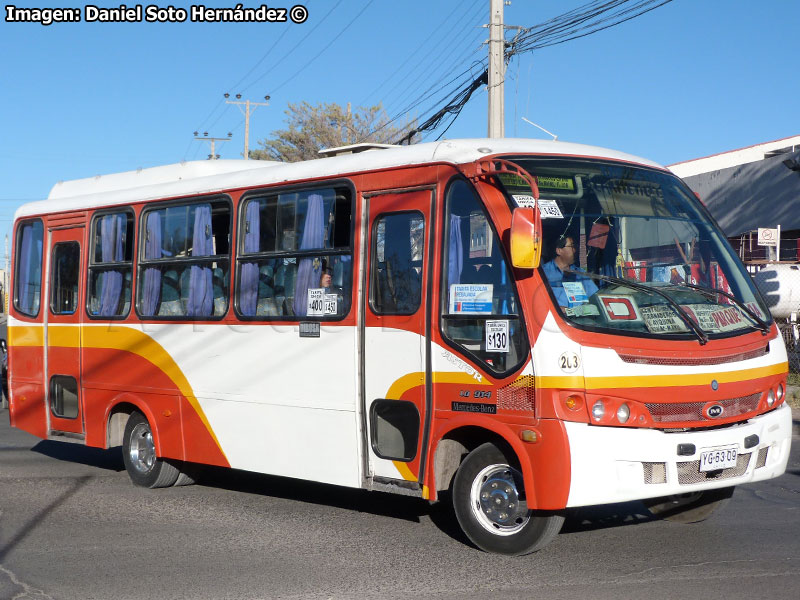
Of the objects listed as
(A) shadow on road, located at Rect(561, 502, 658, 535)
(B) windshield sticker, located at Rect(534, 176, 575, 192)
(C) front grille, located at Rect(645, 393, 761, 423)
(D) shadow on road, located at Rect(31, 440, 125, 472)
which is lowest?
(D) shadow on road, located at Rect(31, 440, 125, 472)

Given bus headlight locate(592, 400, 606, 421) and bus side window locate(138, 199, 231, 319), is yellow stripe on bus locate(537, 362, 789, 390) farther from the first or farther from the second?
bus side window locate(138, 199, 231, 319)

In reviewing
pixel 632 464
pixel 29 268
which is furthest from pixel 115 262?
pixel 632 464

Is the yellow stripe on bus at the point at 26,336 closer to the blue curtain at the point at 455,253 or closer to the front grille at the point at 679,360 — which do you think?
the blue curtain at the point at 455,253

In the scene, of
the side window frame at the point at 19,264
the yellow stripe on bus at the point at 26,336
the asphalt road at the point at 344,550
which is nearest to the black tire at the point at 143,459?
the asphalt road at the point at 344,550

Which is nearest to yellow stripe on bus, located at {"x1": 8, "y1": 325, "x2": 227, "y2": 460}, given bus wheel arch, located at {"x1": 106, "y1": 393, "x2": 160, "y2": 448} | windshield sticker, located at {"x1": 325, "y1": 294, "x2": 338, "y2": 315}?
bus wheel arch, located at {"x1": 106, "y1": 393, "x2": 160, "y2": 448}

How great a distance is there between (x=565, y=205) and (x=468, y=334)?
3.63 feet

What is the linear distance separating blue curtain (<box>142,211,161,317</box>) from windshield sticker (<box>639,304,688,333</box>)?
513 centimetres

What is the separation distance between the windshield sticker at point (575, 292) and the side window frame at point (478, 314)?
32 cm

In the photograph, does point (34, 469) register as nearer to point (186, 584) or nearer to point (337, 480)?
point (337, 480)

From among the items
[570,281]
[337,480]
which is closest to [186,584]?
[337,480]

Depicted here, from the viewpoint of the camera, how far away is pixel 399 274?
25.4ft

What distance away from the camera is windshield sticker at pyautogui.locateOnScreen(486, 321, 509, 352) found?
6.89 meters

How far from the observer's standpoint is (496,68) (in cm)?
1934

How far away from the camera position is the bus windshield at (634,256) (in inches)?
269
